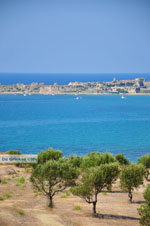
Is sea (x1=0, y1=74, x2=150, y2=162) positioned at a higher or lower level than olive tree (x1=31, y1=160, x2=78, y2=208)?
higher

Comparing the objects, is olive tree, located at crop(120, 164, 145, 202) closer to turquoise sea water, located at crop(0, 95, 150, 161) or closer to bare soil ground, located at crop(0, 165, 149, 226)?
bare soil ground, located at crop(0, 165, 149, 226)

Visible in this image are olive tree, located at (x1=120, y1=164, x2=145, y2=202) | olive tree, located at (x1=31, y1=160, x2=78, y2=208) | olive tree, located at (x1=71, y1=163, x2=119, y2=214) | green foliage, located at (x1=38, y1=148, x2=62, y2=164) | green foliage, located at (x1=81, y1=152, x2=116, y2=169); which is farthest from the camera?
green foliage, located at (x1=38, y1=148, x2=62, y2=164)

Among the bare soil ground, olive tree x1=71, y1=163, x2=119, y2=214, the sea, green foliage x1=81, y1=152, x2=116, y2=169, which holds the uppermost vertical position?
the sea

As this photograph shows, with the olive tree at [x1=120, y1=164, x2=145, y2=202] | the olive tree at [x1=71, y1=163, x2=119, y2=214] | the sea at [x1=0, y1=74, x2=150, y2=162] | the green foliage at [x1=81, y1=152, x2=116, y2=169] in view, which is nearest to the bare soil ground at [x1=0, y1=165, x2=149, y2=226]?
the olive tree at [x1=71, y1=163, x2=119, y2=214]

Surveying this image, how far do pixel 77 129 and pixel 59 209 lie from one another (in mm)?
67382

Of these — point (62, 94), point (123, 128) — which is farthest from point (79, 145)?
point (62, 94)

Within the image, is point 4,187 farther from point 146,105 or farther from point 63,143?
point 146,105

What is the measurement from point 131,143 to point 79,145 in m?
9.37

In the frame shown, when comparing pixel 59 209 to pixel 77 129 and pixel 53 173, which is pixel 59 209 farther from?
pixel 77 129

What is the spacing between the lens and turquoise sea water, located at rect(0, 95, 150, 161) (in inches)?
2584

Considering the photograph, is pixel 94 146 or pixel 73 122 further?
pixel 73 122

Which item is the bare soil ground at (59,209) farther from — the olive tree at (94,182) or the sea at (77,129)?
the sea at (77,129)

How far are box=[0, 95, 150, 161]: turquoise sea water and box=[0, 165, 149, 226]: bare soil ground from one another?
84.5 ft

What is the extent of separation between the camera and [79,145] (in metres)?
67.0
